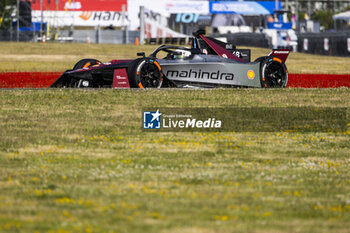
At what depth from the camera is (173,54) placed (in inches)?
575

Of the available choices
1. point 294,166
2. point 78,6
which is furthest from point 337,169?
point 78,6

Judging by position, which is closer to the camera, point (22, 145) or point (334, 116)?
point (22, 145)

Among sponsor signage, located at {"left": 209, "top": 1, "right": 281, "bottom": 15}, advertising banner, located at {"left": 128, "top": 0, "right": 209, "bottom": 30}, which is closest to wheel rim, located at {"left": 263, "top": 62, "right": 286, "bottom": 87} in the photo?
advertising banner, located at {"left": 128, "top": 0, "right": 209, "bottom": 30}

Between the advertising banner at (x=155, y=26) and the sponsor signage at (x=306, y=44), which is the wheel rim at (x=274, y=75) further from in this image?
the advertising banner at (x=155, y=26)

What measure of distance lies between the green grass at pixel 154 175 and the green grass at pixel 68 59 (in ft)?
22.3

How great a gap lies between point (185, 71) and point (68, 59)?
2021 centimetres

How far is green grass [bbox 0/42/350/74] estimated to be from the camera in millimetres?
26672

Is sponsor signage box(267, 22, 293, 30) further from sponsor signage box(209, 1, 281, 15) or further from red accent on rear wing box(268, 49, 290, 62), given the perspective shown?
red accent on rear wing box(268, 49, 290, 62)

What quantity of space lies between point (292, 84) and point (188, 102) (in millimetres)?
6613

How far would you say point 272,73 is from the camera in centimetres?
1505

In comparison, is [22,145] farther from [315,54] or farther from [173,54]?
[315,54]

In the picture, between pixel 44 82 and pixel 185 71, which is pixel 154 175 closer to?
pixel 185 71

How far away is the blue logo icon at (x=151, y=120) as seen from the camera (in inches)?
405

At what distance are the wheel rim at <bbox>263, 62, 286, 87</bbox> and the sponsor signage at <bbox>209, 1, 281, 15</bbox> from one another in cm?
5289
